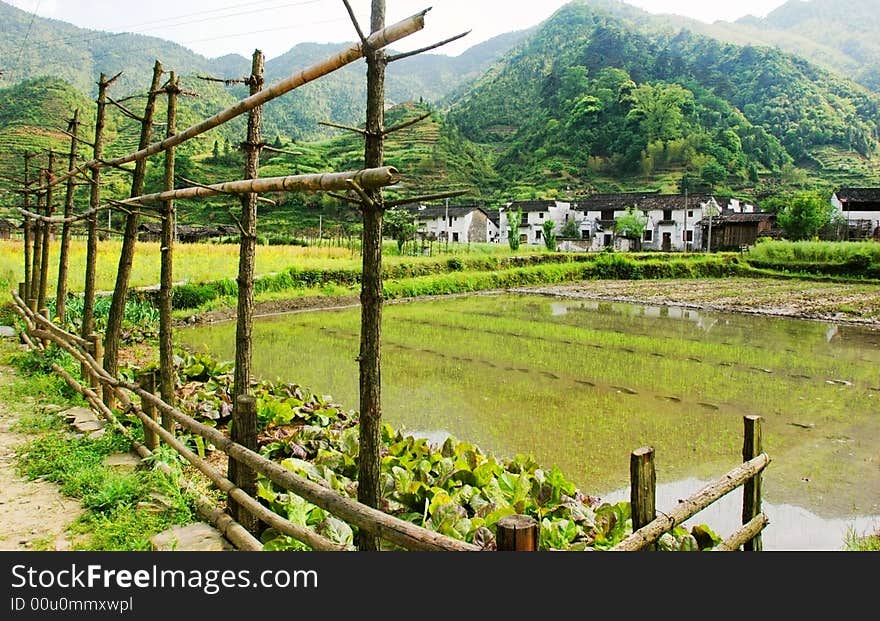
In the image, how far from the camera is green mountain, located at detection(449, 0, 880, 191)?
2493 inches

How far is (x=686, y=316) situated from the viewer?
1822 cm

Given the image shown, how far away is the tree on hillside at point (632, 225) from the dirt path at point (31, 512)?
4116 centimetres

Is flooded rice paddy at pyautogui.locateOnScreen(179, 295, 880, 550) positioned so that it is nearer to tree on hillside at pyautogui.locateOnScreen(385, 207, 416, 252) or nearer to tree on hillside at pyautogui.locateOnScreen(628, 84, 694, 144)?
tree on hillside at pyautogui.locateOnScreen(385, 207, 416, 252)

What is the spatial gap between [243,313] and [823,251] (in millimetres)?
30698

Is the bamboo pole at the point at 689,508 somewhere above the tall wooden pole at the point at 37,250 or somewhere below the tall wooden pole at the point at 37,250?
below

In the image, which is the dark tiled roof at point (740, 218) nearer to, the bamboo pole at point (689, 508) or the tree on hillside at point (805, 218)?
the tree on hillside at point (805, 218)

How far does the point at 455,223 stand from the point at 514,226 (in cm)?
559

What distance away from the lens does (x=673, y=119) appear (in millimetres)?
65938

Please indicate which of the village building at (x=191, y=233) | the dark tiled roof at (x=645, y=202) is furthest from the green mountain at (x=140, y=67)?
the dark tiled roof at (x=645, y=202)

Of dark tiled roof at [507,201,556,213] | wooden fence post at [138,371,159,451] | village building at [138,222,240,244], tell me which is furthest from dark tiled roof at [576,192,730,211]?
wooden fence post at [138,371,159,451]

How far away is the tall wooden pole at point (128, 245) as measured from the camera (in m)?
6.27

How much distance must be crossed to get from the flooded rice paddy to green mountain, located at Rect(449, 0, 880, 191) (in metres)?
48.1
